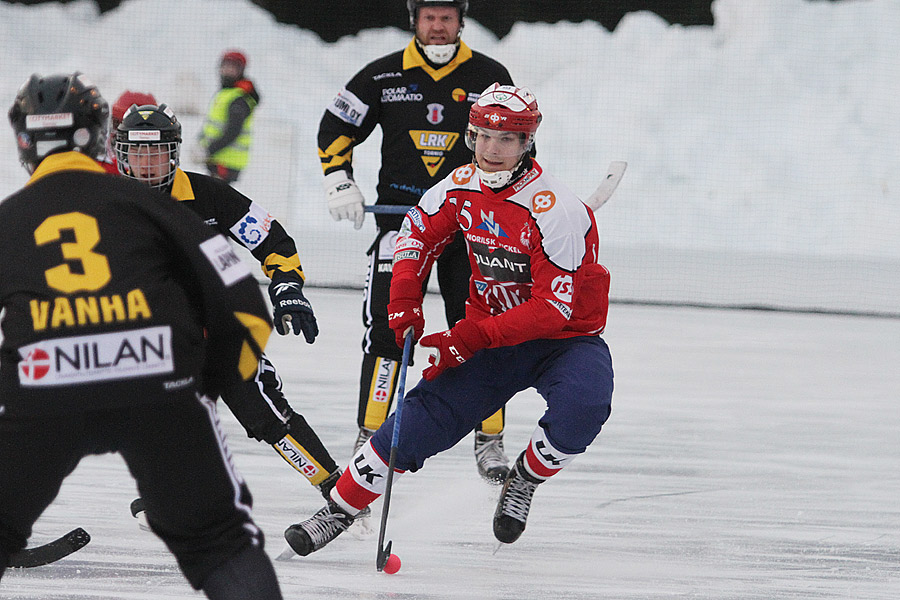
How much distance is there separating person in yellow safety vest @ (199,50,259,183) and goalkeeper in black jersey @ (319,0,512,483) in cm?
442

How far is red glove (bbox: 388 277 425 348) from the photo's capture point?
3189 millimetres

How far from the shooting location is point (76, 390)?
1745 mm

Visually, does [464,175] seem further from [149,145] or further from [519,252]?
[149,145]

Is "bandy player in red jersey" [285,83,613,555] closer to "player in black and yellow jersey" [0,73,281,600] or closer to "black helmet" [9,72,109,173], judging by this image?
"player in black and yellow jersey" [0,73,281,600]

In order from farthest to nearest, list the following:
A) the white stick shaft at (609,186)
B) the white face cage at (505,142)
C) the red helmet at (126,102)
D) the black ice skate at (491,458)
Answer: the white stick shaft at (609,186), the black ice skate at (491,458), the red helmet at (126,102), the white face cage at (505,142)

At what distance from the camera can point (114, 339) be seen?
175cm

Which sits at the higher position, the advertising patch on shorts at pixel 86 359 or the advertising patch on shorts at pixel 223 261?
the advertising patch on shorts at pixel 223 261

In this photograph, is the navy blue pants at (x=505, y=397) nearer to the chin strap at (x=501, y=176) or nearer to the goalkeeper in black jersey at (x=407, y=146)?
the chin strap at (x=501, y=176)

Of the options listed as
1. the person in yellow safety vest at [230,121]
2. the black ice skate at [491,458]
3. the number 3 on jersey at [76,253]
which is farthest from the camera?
the person in yellow safety vest at [230,121]

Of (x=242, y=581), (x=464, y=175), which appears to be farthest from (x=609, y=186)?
(x=242, y=581)

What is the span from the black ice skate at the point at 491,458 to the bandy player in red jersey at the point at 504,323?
76 centimetres

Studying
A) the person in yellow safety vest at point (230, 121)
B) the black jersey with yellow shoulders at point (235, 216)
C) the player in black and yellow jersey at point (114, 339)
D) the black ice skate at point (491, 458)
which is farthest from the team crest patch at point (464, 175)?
the person in yellow safety vest at point (230, 121)

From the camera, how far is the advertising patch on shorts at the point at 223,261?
182 cm

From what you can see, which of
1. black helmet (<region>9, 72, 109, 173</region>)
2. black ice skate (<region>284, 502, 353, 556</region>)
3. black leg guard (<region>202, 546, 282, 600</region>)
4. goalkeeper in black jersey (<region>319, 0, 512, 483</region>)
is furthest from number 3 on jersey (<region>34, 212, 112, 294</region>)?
goalkeeper in black jersey (<region>319, 0, 512, 483</region>)
